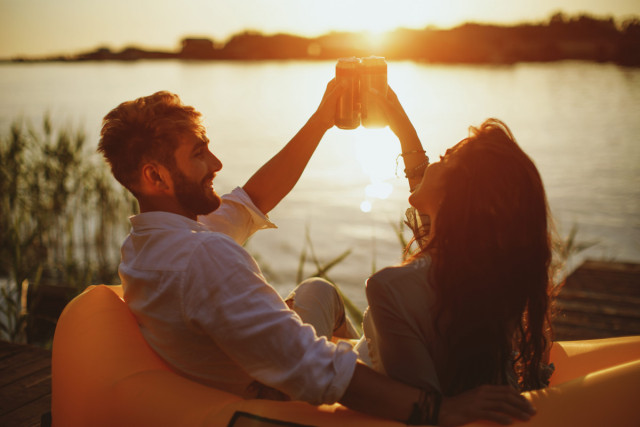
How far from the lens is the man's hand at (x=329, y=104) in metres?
1.90

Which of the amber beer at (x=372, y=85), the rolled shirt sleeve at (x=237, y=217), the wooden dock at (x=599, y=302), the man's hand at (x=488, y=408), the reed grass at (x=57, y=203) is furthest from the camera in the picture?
the reed grass at (x=57, y=203)

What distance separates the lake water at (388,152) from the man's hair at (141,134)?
964 mm

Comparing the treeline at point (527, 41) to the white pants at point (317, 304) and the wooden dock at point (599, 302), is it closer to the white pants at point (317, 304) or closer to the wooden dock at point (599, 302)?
the wooden dock at point (599, 302)

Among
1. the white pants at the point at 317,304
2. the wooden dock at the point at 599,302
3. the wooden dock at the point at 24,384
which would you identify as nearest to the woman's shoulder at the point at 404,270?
the white pants at the point at 317,304

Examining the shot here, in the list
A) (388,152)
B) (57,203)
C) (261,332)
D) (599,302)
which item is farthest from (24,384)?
(388,152)

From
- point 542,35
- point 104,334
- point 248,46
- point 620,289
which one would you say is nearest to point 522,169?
point 104,334

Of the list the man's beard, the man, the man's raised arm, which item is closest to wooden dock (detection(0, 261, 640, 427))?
the man

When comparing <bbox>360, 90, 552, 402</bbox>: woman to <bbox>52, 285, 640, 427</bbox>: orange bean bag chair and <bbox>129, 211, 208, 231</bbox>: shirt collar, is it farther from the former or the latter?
<bbox>129, 211, 208, 231</bbox>: shirt collar

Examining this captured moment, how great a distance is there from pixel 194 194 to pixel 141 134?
0.21 meters

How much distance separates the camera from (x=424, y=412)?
1.22 metres

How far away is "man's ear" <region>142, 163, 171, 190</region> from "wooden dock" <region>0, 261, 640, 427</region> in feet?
2.88

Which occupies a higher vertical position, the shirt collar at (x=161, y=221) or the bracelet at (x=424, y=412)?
the shirt collar at (x=161, y=221)

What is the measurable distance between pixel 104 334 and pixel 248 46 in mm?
18073

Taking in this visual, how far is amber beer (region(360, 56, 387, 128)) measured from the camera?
1.81 m
